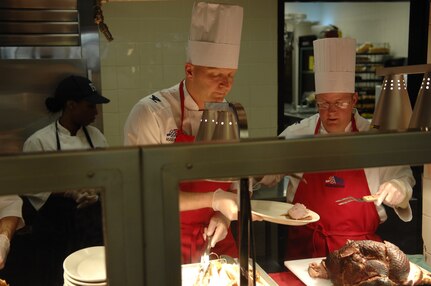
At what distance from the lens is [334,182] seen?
173 cm

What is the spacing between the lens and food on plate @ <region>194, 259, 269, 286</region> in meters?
1.25

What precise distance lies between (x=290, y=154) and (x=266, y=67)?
7.73 feet

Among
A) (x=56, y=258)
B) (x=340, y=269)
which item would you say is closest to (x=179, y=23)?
(x=56, y=258)

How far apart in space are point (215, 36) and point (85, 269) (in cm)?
91

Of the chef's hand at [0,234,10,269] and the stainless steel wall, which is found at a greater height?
the stainless steel wall

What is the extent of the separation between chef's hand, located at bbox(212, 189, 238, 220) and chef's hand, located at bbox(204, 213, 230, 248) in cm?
7

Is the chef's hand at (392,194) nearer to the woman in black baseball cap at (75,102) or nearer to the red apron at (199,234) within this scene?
the red apron at (199,234)

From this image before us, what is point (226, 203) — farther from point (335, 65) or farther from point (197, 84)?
point (335, 65)

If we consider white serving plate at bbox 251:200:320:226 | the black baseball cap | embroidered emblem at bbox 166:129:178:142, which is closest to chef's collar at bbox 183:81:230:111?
embroidered emblem at bbox 166:129:178:142

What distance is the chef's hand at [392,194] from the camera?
162 cm

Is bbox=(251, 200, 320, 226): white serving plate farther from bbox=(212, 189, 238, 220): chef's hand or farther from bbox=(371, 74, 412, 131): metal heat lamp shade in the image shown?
bbox=(371, 74, 412, 131): metal heat lamp shade

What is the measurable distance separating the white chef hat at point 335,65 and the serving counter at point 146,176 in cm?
109

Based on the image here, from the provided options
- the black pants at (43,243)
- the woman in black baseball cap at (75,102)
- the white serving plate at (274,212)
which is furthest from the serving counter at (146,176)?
the woman in black baseball cap at (75,102)

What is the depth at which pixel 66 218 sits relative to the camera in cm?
215
